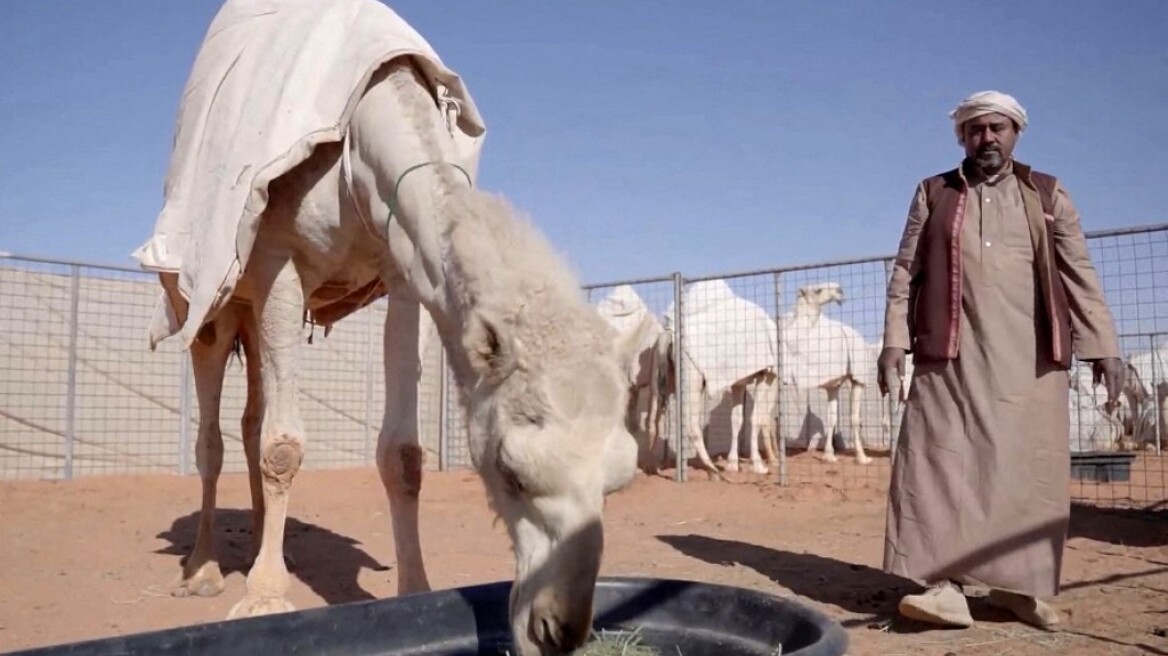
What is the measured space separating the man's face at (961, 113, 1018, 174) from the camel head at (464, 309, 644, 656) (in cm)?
256

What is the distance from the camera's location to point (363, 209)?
3.70 m

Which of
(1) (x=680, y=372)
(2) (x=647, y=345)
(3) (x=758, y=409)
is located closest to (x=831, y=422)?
(3) (x=758, y=409)

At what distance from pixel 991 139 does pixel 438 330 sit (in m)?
2.68

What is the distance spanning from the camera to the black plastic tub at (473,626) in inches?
90.9

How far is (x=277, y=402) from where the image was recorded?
156 inches

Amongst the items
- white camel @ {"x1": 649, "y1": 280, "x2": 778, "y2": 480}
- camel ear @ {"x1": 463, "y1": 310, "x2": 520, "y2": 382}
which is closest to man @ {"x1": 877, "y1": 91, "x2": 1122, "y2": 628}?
camel ear @ {"x1": 463, "y1": 310, "x2": 520, "y2": 382}

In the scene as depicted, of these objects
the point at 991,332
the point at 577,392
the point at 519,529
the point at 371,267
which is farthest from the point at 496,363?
the point at 991,332

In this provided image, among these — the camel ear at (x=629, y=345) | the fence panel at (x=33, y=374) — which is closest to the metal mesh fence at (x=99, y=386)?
the fence panel at (x=33, y=374)

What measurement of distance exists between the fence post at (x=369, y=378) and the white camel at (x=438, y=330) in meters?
7.09

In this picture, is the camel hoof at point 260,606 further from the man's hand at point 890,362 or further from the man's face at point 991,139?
the man's face at point 991,139

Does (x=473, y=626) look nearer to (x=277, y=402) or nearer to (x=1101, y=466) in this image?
(x=277, y=402)

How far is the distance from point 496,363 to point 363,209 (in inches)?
57.7

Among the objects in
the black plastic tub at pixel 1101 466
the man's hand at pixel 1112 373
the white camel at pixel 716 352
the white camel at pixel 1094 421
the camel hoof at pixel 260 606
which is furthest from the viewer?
the white camel at pixel 1094 421

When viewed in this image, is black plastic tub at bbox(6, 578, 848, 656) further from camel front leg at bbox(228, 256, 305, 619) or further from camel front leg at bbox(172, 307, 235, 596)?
camel front leg at bbox(172, 307, 235, 596)
